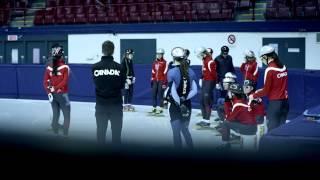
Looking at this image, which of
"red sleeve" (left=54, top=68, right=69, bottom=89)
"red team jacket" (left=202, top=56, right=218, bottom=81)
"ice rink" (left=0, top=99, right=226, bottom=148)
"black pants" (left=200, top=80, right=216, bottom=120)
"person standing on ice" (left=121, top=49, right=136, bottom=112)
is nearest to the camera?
"ice rink" (left=0, top=99, right=226, bottom=148)

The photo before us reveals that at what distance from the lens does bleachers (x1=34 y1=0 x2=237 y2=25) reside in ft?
73.0

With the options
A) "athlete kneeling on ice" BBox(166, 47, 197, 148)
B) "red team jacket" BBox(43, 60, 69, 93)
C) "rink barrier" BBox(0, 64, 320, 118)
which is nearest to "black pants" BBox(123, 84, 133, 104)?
"rink barrier" BBox(0, 64, 320, 118)

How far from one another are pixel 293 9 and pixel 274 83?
497 inches

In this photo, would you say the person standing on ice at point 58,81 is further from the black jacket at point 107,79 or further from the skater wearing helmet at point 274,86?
the skater wearing helmet at point 274,86

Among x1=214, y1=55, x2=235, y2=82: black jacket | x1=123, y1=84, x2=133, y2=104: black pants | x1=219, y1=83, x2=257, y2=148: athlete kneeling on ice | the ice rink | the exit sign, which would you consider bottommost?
the ice rink

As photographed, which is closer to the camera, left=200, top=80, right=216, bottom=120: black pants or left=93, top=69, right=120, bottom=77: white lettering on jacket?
left=93, top=69, right=120, bottom=77: white lettering on jacket

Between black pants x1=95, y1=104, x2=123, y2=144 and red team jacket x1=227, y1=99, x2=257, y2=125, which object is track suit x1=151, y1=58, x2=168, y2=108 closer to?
red team jacket x1=227, y1=99, x2=257, y2=125

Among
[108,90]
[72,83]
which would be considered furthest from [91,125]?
[72,83]

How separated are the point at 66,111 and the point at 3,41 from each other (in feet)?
53.7

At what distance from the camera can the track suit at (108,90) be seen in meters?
7.70

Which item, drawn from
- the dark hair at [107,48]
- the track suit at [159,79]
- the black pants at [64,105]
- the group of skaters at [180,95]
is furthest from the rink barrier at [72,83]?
the dark hair at [107,48]

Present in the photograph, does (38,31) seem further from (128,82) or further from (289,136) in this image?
(289,136)

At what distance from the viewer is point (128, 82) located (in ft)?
51.2

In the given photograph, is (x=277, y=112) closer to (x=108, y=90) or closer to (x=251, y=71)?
(x=108, y=90)
